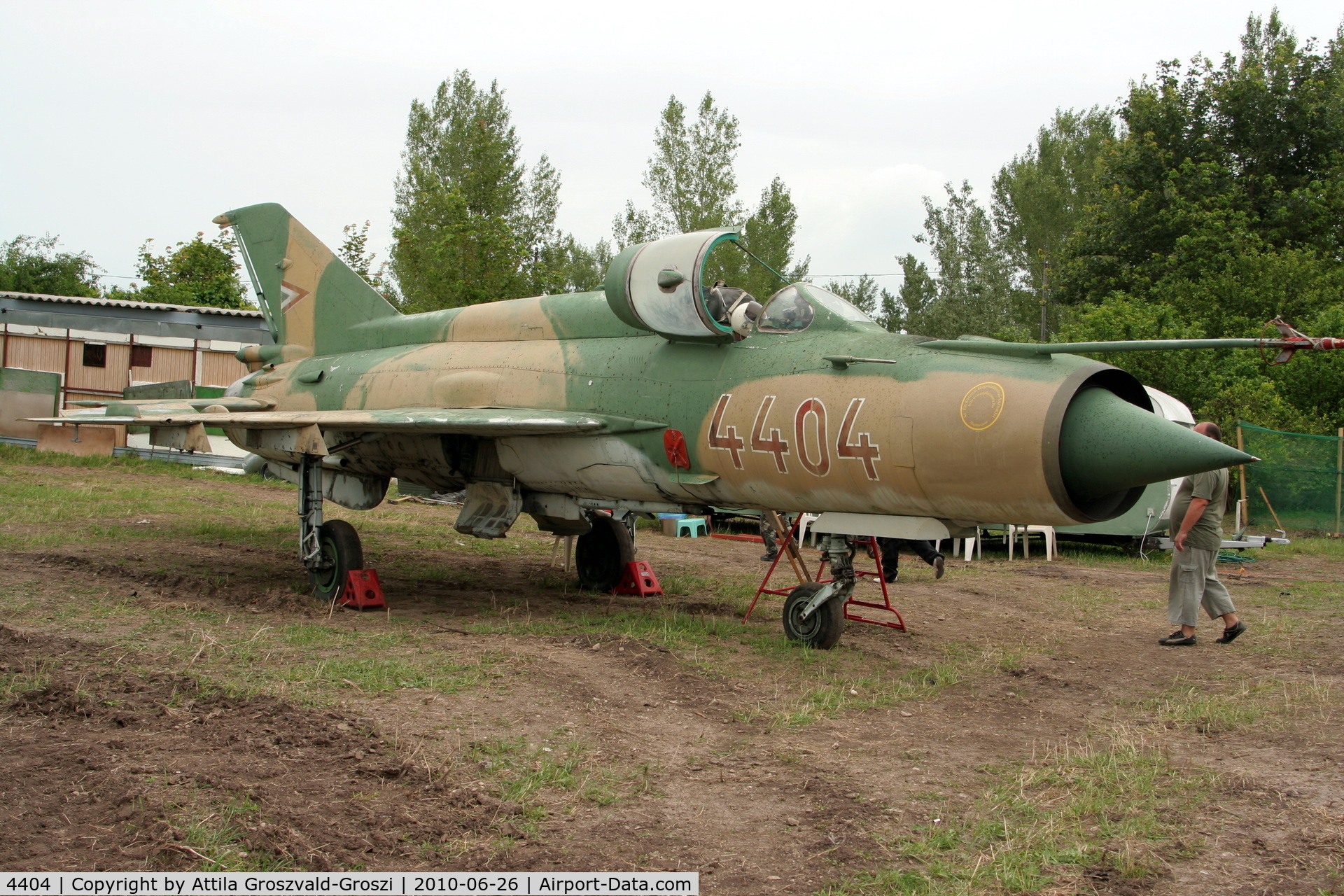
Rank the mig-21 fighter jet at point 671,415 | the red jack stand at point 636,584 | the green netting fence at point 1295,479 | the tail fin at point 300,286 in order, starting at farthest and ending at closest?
the green netting fence at point 1295,479
the tail fin at point 300,286
the red jack stand at point 636,584
the mig-21 fighter jet at point 671,415

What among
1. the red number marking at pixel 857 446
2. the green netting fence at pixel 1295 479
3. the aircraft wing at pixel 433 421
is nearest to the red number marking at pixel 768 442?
the red number marking at pixel 857 446

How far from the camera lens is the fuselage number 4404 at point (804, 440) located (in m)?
6.88

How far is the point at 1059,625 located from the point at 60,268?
→ 179 feet

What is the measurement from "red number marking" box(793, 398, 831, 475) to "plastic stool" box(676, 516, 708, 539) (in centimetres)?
1003

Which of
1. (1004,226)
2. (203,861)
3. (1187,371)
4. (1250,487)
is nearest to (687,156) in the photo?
(1004,226)

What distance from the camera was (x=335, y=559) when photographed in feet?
30.5

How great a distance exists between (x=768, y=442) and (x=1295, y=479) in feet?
50.6

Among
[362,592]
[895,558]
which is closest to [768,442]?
[362,592]

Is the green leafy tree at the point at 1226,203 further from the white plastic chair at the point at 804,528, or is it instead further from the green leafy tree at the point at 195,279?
the green leafy tree at the point at 195,279

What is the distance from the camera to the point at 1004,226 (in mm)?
49219

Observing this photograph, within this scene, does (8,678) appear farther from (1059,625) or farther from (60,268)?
(60,268)

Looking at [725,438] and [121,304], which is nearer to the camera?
[725,438]

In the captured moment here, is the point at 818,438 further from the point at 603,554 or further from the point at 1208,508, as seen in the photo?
the point at 603,554

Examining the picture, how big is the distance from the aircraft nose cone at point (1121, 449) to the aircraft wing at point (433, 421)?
3185mm
